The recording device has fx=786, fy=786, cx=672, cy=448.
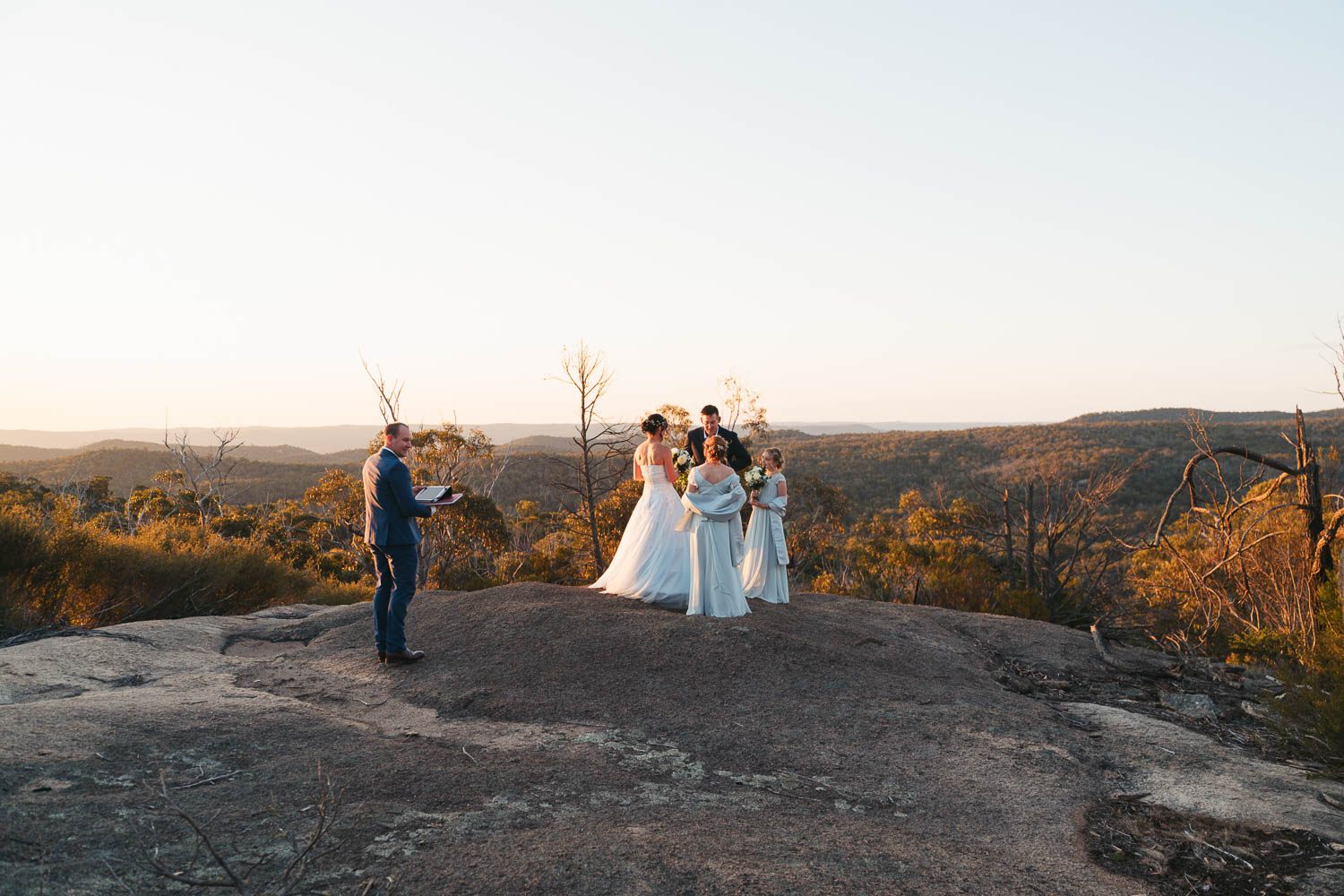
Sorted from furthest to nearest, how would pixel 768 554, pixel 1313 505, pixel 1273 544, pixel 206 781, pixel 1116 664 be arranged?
pixel 768 554, pixel 1273 544, pixel 1116 664, pixel 1313 505, pixel 206 781

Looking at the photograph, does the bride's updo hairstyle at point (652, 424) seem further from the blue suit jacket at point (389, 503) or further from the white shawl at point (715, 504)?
the blue suit jacket at point (389, 503)

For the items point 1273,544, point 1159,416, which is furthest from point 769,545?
point 1159,416

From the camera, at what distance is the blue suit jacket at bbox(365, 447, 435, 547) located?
685cm

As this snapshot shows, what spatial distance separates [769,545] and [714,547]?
85.1 inches

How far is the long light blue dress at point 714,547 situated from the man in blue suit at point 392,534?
9.59 feet

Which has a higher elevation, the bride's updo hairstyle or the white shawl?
the bride's updo hairstyle

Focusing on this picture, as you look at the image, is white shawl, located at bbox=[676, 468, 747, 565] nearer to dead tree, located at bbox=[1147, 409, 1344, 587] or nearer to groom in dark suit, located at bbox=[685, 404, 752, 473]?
groom in dark suit, located at bbox=[685, 404, 752, 473]

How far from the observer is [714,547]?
8641mm

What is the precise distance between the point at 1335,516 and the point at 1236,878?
554cm

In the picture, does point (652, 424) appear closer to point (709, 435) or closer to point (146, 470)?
point (709, 435)

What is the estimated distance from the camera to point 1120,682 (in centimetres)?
802

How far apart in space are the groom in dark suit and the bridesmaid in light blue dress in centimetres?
32

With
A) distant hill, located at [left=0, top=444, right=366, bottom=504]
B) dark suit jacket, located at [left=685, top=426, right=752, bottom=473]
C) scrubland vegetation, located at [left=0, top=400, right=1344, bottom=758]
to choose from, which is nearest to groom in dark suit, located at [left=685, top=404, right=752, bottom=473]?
dark suit jacket, located at [left=685, top=426, right=752, bottom=473]

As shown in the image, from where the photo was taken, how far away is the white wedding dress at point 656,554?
902 centimetres
